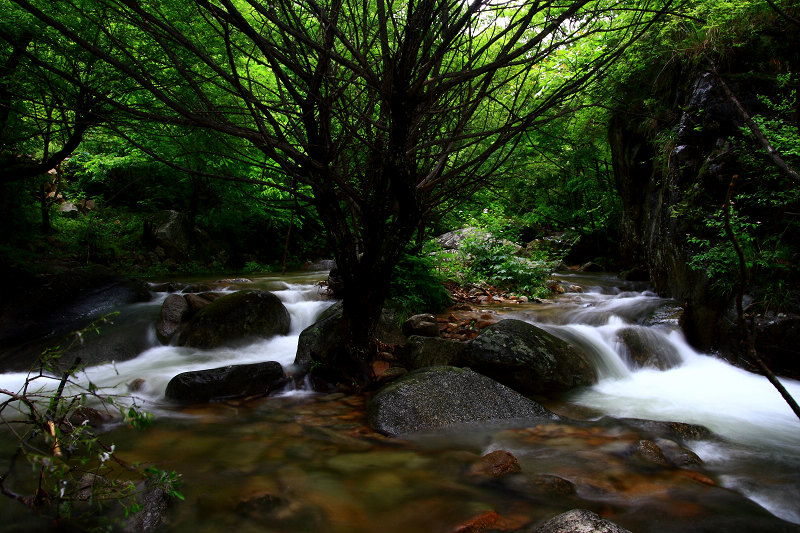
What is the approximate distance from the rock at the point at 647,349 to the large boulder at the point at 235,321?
4.91 metres

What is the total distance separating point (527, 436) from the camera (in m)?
3.45

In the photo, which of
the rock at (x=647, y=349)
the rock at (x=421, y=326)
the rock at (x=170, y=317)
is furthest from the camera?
the rock at (x=170, y=317)

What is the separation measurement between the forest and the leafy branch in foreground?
25 millimetres

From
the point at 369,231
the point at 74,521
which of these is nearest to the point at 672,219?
the point at 369,231

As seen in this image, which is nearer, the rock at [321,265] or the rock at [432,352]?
the rock at [432,352]

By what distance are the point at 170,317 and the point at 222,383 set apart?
8.97 feet

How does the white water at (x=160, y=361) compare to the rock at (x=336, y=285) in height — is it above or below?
below

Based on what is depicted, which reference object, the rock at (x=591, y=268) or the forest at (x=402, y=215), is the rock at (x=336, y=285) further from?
the rock at (x=591, y=268)

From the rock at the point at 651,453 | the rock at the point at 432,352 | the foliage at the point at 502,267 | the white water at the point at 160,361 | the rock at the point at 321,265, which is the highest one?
the foliage at the point at 502,267

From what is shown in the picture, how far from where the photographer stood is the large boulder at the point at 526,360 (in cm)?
450

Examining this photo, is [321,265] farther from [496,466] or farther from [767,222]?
[496,466]

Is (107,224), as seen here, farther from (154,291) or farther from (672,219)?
(672,219)

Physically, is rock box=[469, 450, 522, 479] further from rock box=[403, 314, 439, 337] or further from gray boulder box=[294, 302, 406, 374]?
rock box=[403, 314, 439, 337]

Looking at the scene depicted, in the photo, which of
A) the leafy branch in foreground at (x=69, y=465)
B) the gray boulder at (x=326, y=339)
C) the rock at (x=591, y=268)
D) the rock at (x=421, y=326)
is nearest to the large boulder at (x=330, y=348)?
the gray boulder at (x=326, y=339)
